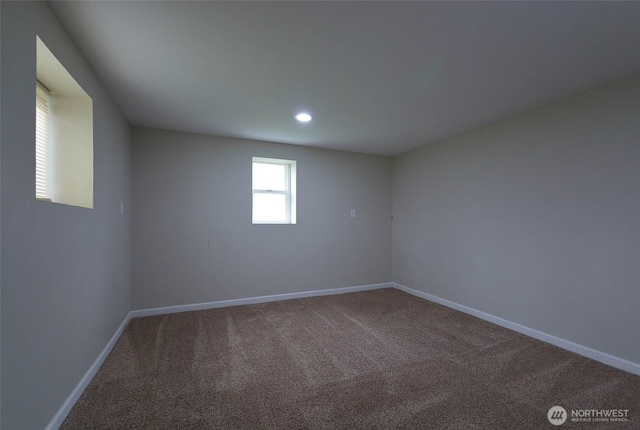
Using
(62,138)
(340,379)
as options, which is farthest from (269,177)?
(340,379)

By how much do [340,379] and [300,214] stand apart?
2.55m

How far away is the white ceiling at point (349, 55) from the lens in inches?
60.4

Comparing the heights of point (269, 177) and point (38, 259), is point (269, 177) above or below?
above

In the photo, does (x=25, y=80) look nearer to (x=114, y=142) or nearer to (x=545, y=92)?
(x=114, y=142)

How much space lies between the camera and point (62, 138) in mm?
1980

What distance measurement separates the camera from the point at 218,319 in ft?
10.9

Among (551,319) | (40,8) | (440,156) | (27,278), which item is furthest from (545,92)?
(27,278)

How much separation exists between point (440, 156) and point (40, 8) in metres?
4.02

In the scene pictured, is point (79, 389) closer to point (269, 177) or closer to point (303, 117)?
point (303, 117)

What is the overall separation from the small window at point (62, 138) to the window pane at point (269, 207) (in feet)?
7.15

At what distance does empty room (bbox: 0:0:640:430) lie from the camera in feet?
5.01

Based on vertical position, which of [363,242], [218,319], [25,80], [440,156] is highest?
[440,156]

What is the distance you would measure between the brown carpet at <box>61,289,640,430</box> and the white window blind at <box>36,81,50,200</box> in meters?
1.40

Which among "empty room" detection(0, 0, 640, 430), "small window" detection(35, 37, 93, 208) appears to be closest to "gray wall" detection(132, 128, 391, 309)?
"empty room" detection(0, 0, 640, 430)
